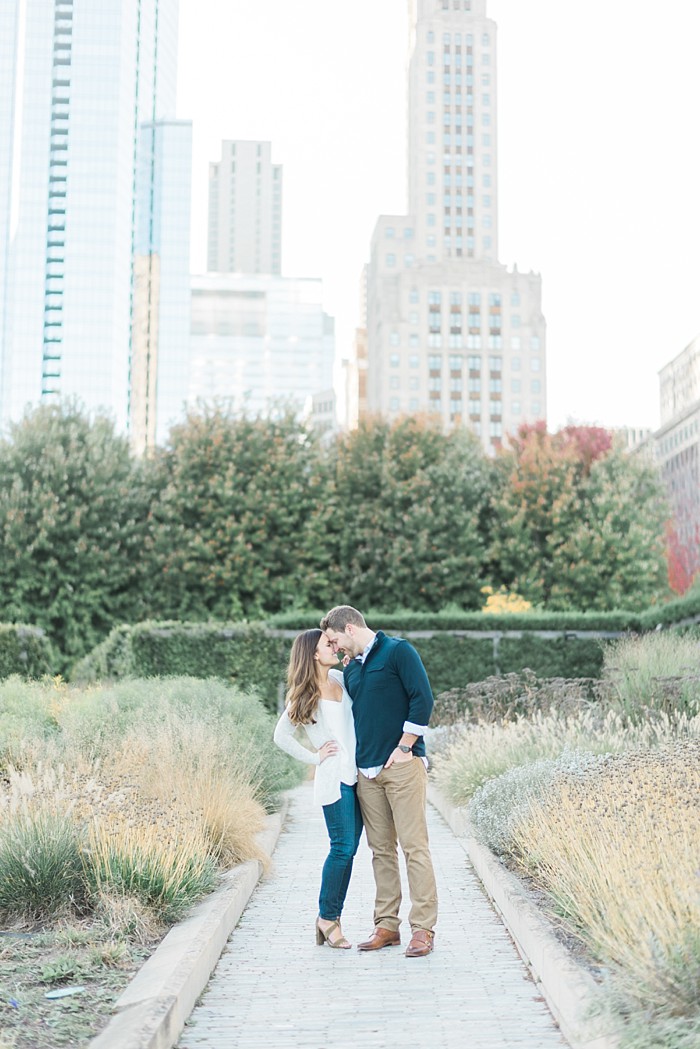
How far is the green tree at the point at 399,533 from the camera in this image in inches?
1176

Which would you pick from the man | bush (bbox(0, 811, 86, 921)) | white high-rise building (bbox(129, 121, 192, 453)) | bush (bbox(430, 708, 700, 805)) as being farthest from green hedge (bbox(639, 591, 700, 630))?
white high-rise building (bbox(129, 121, 192, 453))

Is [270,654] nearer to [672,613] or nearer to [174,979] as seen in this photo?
[672,613]

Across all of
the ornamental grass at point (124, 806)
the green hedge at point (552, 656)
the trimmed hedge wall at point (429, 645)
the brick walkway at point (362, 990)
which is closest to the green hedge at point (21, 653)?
the trimmed hedge wall at point (429, 645)

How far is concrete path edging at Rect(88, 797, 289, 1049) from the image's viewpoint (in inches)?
171

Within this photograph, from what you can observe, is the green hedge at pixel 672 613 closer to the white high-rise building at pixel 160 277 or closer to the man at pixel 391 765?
the man at pixel 391 765

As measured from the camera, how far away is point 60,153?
432 ft

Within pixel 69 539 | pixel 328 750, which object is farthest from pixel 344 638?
pixel 69 539

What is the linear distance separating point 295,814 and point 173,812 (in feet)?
19.8

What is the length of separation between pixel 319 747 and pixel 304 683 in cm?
41

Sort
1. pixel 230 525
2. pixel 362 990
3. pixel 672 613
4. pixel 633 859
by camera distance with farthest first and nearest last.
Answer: pixel 230 525 → pixel 672 613 → pixel 362 990 → pixel 633 859

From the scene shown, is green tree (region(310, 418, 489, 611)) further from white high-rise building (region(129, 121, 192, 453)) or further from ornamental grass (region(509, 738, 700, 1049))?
white high-rise building (region(129, 121, 192, 453))

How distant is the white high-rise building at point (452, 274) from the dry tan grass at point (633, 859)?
361 ft

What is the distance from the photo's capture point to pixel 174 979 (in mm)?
4973

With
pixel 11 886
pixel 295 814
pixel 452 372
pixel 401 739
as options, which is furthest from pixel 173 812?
pixel 452 372
